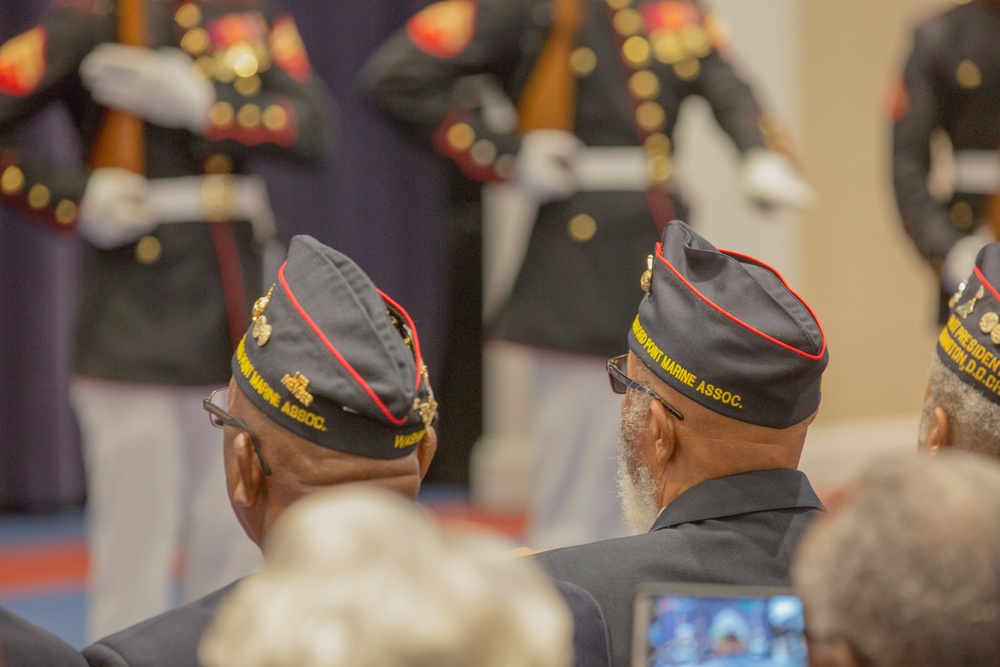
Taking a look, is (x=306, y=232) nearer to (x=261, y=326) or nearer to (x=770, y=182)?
(x=770, y=182)

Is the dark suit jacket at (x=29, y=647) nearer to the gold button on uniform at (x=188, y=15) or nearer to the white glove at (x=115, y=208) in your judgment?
the white glove at (x=115, y=208)

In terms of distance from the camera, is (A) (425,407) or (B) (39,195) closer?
(A) (425,407)

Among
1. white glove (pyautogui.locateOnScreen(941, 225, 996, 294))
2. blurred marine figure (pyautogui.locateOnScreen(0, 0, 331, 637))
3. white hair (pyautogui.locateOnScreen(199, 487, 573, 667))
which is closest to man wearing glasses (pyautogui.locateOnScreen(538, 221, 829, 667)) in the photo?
white hair (pyautogui.locateOnScreen(199, 487, 573, 667))

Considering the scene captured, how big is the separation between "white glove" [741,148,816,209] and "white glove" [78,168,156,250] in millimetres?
1381

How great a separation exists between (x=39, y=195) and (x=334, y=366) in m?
1.68

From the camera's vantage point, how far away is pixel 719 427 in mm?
1703

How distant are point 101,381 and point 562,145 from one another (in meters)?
1.16

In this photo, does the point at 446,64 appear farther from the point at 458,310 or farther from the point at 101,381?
the point at 458,310

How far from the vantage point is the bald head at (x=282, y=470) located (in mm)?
1504

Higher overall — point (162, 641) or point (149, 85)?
point (149, 85)

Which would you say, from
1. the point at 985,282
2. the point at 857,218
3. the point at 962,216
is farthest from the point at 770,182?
the point at 857,218

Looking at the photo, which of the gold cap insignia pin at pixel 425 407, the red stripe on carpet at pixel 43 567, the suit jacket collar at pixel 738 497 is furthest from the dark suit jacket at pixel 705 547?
the red stripe on carpet at pixel 43 567

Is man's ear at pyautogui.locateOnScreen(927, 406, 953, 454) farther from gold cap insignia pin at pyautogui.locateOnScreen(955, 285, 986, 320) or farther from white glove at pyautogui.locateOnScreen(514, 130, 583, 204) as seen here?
white glove at pyautogui.locateOnScreen(514, 130, 583, 204)

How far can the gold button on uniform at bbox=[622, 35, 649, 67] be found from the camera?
3.43 m
